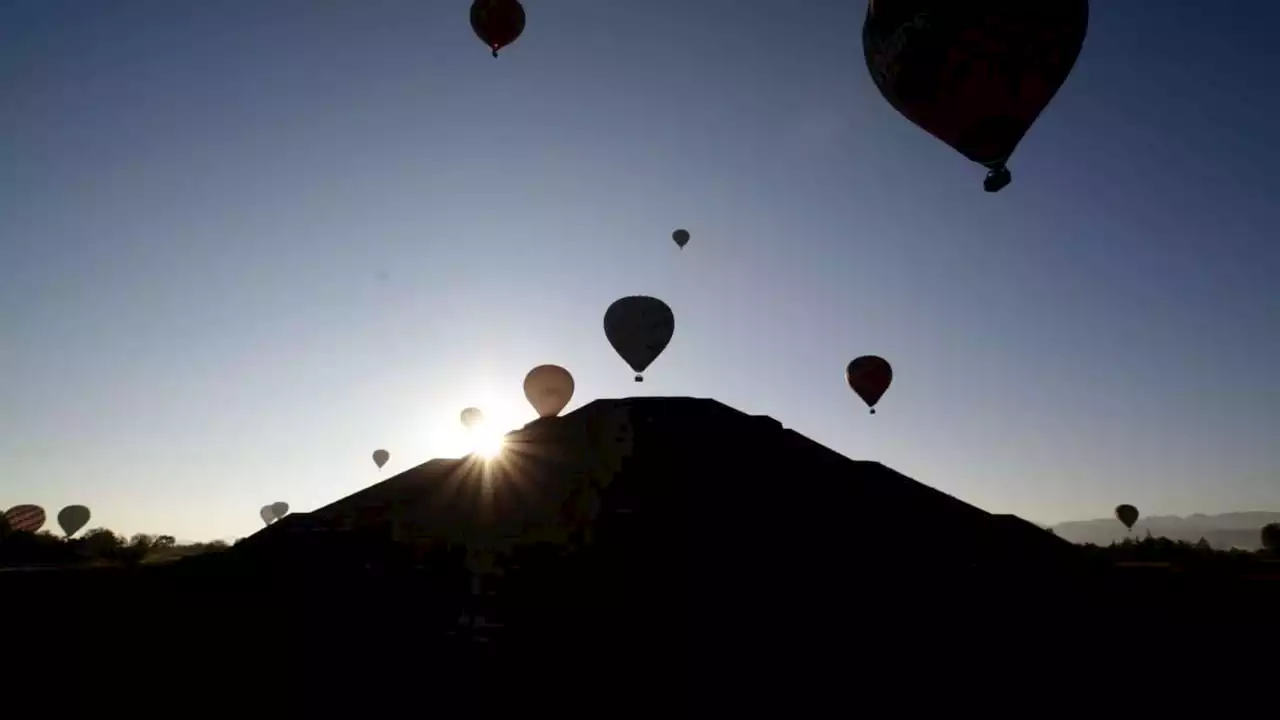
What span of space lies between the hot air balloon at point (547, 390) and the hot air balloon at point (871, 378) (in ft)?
26.0

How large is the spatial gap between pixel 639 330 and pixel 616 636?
11.2 meters

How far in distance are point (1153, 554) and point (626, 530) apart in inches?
408

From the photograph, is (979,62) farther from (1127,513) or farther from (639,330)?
(1127,513)

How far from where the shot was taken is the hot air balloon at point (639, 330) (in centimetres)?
1883

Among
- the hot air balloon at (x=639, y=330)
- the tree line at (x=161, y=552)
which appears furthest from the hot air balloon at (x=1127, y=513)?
the hot air balloon at (x=639, y=330)

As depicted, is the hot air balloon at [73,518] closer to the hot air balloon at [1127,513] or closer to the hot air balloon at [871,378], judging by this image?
the hot air balloon at [871,378]

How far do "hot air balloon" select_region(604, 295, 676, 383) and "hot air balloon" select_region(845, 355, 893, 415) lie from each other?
521 cm

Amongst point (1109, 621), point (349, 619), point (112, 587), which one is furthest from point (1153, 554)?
point (112, 587)

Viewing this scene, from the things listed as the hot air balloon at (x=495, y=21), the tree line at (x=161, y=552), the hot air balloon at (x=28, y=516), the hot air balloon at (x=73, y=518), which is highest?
the hot air balloon at (x=495, y=21)

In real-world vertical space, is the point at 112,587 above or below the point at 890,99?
below

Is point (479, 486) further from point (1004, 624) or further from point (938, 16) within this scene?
point (938, 16)

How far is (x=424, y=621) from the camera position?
8727 mm

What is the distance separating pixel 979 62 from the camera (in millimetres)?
10438

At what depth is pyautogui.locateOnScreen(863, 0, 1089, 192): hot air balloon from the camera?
10.3 metres
